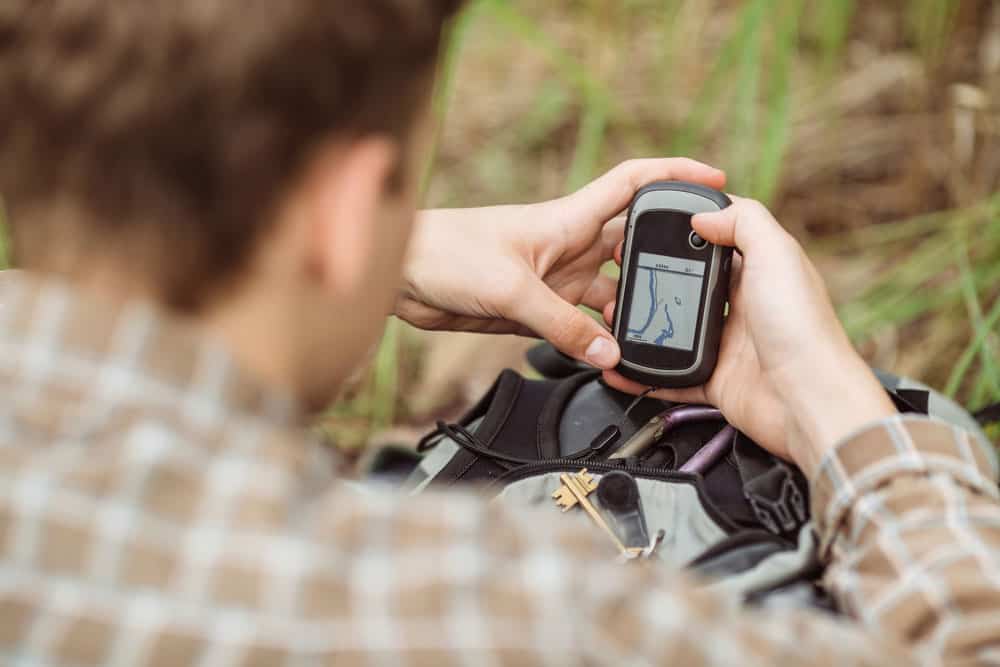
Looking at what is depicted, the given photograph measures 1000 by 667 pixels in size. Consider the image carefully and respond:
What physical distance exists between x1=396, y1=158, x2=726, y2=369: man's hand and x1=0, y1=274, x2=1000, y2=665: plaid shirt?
0.58 meters

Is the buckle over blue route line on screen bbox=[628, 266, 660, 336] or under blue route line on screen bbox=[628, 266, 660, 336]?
under

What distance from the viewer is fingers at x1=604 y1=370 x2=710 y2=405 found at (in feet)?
4.14

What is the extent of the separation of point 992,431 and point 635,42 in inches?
65.3

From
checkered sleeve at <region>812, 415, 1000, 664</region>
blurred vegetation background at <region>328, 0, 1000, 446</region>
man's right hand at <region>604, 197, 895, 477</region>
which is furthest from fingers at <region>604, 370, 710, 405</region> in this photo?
blurred vegetation background at <region>328, 0, 1000, 446</region>

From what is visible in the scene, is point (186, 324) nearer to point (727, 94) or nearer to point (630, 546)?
point (630, 546)

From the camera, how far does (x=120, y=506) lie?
659mm

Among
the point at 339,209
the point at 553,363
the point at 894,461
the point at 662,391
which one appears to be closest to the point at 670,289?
the point at 662,391

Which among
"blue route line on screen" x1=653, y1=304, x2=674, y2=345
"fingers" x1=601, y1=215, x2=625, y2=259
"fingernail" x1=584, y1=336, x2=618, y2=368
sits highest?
"fingers" x1=601, y1=215, x2=625, y2=259

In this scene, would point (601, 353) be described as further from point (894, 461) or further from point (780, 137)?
point (780, 137)

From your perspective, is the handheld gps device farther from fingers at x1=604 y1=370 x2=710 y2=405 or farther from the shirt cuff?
the shirt cuff

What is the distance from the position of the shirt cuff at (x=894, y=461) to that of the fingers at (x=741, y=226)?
249 millimetres

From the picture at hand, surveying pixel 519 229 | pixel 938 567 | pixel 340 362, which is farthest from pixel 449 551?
pixel 519 229

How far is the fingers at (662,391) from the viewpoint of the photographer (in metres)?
1.26

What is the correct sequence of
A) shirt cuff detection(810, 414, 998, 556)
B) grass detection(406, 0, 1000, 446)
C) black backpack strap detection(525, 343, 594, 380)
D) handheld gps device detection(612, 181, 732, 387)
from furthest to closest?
grass detection(406, 0, 1000, 446), black backpack strap detection(525, 343, 594, 380), handheld gps device detection(612, 181, 732, 387), shirt cuff detection(810, 414, 998, 556)
